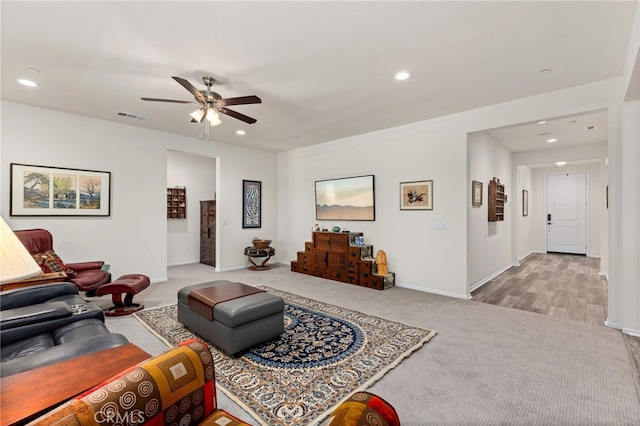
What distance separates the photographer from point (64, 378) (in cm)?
128

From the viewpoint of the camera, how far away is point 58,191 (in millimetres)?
4465

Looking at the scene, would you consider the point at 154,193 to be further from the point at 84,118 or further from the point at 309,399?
the point at 309,399

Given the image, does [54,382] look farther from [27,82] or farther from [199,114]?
[27,82]

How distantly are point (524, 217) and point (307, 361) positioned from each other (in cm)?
832

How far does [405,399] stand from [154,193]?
5205 millimetres

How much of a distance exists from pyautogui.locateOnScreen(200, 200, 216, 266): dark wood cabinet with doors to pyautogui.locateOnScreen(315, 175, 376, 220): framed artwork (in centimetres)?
251

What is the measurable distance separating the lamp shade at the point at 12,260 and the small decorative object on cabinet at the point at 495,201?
20.3 feet

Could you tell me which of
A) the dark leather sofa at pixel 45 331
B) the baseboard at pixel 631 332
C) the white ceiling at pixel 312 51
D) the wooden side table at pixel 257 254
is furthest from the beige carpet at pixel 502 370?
the white ceiling at pixel 312 51

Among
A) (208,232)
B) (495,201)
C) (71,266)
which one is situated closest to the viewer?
(71,266)

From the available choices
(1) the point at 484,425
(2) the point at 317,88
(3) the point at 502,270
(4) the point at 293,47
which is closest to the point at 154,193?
(2) the point at 317,88

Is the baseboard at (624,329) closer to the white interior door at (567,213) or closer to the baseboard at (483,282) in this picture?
the baseboard at (483,282)

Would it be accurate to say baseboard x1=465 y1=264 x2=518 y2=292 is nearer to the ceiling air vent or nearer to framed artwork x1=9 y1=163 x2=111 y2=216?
the ceiling air vent

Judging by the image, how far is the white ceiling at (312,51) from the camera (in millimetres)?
2240

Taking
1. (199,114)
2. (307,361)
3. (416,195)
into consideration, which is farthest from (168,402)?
(416,195)
